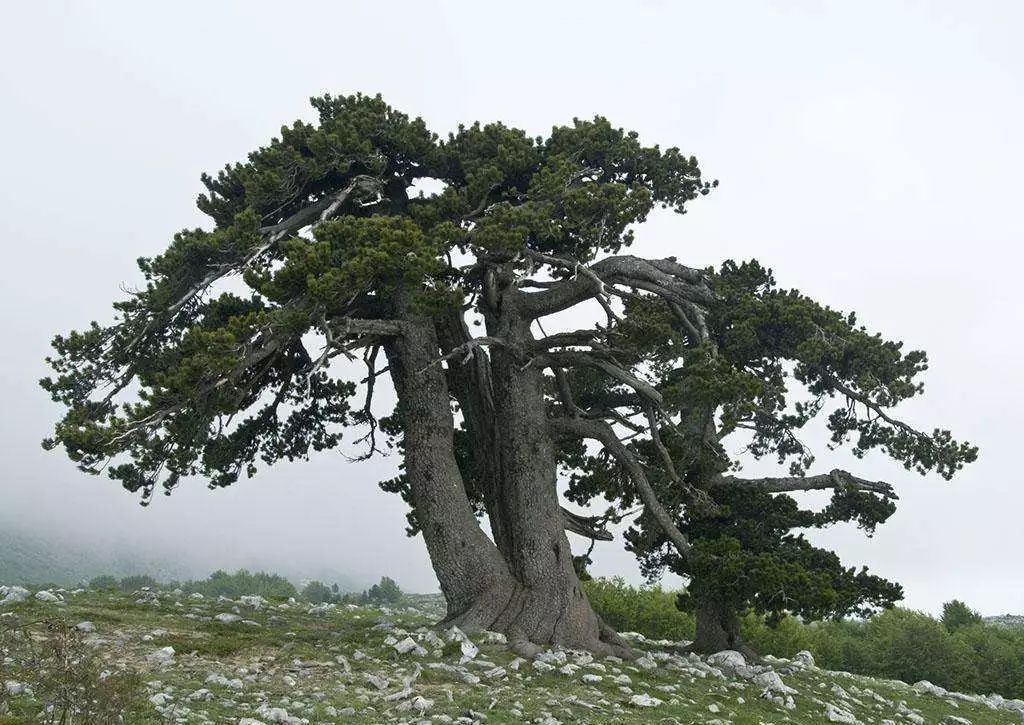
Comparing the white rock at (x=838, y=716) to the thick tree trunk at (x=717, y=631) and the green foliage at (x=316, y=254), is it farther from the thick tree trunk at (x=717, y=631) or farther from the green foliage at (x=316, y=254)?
the green foliage at (x=316, y=254)

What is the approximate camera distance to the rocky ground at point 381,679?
9.48m

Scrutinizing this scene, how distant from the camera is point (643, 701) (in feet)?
36.8

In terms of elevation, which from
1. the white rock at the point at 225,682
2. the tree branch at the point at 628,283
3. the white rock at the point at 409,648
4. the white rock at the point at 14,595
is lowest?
the white rock at the point at 225,682

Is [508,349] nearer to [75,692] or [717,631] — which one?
[717,631]

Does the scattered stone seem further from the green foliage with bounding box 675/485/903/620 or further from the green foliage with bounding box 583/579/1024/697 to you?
the green foliage with bounding box 583/579/1024/697

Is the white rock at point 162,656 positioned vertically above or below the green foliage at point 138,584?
below

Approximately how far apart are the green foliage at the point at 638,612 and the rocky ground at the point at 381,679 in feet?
74.0

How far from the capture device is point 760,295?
18.0 m

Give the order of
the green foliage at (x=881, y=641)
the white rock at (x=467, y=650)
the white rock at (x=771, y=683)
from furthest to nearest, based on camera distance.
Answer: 1. the green foliage at (x=881, y=641)
2. the white rock at (x=771, y=683)
3. the white rock at (x=467, y=650)

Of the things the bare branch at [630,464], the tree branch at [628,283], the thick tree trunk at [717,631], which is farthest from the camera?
the tree branch at [628,283]

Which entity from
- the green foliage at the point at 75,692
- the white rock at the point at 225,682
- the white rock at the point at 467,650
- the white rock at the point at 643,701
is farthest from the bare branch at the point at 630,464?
the green foliage at the point at 75,692

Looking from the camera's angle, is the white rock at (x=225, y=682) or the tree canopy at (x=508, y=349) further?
the tree canopy at (x=508, y=349)

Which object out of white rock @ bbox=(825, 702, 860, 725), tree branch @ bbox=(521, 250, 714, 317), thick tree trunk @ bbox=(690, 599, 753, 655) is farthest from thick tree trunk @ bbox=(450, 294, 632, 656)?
white rock @ bbox=(825, 702, 860, 725)

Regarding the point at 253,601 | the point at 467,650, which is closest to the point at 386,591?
the point at 253,601
